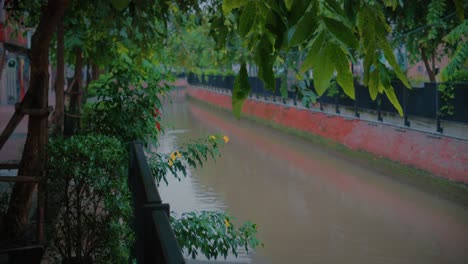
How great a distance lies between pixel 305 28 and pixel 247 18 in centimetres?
23

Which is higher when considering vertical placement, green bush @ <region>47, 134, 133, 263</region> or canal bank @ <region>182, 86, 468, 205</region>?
green bush @ <region>47, 134, 133, 263</region>

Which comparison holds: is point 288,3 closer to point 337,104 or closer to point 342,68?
point 342,68

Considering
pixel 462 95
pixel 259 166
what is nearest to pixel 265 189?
pixel 259 166

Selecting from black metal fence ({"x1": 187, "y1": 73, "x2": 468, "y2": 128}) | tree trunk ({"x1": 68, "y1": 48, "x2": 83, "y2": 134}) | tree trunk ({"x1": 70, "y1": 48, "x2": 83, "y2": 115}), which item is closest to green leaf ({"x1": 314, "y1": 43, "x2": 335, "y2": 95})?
black metal fence ({"x1": 187, "y1": 73, "x2": 468, "y2": 128})

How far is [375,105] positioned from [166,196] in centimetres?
854

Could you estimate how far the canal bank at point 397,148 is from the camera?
1334 centimetres

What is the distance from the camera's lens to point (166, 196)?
1277cm

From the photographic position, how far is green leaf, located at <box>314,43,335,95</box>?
5.99 feet

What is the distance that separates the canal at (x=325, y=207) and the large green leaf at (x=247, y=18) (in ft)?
22.5

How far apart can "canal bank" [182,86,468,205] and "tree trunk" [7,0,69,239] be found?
899 centimetres

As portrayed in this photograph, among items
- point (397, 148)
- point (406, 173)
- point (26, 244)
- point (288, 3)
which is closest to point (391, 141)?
point (397, 148)

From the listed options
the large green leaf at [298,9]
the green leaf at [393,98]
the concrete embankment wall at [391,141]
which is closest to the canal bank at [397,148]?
the concrete embankment wall at [391,141]

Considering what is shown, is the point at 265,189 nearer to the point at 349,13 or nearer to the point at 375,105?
the point at 375,105

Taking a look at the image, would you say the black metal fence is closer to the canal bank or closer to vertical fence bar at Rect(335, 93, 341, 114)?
vertical fence bar at Rect(335, 93, 341, 114)
